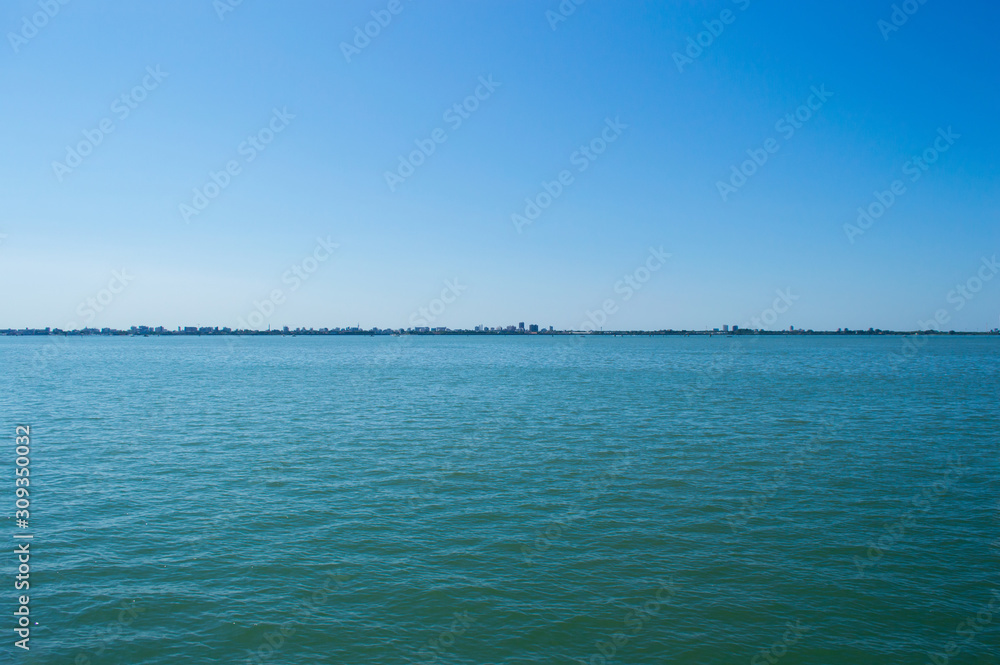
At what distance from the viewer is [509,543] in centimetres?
1894

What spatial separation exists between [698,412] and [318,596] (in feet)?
127

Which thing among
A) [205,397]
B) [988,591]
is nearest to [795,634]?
[988,591]

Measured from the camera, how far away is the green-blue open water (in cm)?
1358

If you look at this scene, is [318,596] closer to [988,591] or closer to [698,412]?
[988,591]

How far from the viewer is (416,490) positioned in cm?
2469

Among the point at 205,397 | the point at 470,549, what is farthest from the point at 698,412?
the point at 205,397

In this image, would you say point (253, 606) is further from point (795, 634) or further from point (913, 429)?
point (913, 429)

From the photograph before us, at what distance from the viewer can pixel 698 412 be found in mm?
47594

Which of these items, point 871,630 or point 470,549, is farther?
point 470,549

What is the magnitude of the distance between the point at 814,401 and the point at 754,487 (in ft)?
119

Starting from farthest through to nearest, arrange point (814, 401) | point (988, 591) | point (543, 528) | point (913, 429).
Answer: point (814, 401) → point (913, 429) → point (543, 528) → point (988, 591)

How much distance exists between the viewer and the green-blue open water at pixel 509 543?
535 inches

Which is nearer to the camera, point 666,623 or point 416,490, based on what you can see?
point 666,623

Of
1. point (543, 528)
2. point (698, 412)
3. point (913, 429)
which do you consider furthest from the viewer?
point (698, 412)
